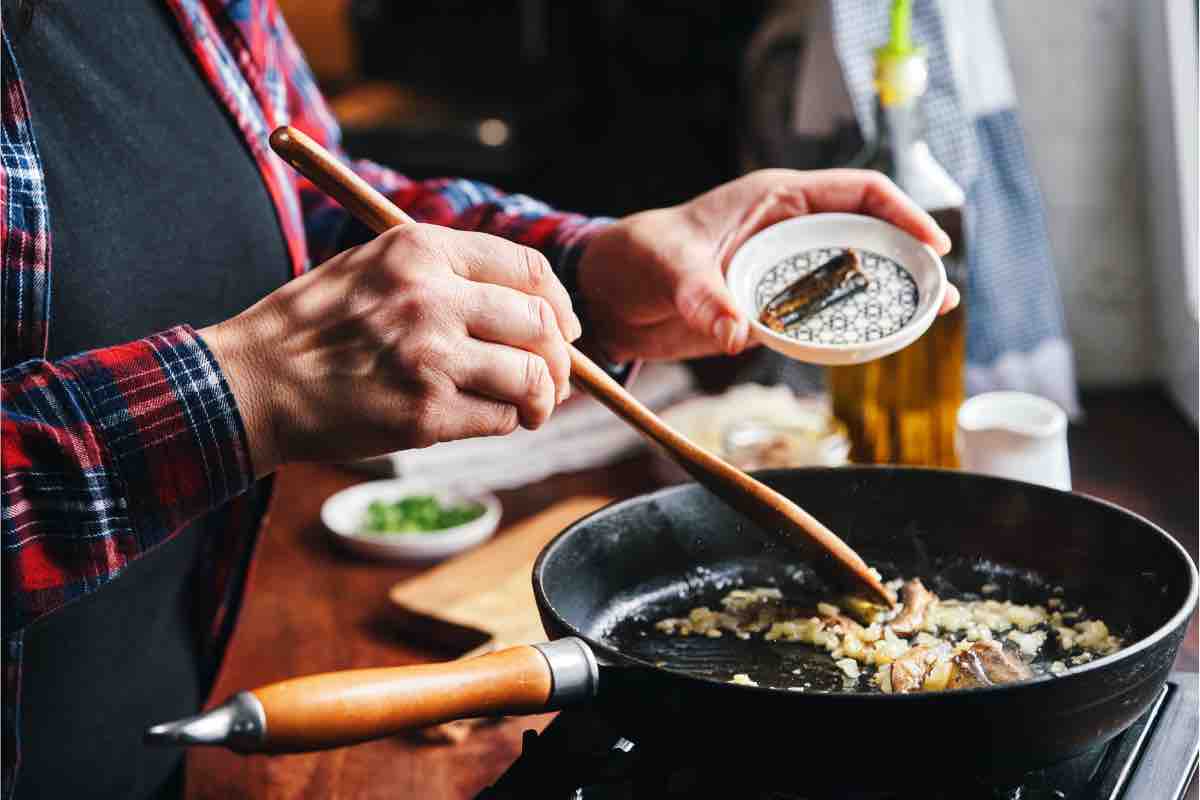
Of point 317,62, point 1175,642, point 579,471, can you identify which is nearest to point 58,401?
point 1175,642

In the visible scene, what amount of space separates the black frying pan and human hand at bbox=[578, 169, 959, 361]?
0.18m

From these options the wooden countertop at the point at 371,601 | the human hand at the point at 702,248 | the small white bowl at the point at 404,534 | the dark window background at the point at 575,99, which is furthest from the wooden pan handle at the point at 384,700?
the dark window background at the point at 575,99

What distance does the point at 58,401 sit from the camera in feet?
2.96

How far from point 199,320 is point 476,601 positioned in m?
0.45

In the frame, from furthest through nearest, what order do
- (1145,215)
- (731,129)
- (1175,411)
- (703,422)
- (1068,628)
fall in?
1. (731,129)
2. (1145,215)
3. (1175,411)
4. (703,422)
5. (1068,628)

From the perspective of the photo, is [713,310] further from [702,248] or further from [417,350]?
[417,350]

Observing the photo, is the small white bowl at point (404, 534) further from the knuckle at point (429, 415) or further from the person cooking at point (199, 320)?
the knuckle at point (429, 415)

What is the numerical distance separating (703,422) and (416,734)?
800mm

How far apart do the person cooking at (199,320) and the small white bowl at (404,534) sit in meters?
0.27

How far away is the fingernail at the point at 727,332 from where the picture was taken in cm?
124

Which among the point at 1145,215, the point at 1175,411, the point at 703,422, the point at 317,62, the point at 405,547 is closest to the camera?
the point at 405,547

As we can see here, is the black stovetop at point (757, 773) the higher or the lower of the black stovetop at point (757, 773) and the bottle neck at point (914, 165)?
the lower

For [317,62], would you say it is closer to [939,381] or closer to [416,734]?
[939,381]

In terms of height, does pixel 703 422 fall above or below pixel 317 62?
below
